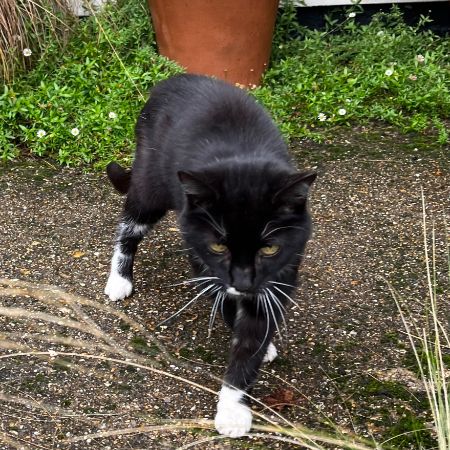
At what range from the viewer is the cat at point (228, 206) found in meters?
2.37

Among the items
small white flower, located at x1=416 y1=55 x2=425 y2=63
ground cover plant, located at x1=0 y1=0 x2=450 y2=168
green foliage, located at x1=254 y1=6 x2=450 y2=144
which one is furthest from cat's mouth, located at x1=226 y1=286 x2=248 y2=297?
small white flower, located at x1=416 y1=55 x2=425 y2=63

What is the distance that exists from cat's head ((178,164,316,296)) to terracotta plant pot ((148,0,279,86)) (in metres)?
2.70

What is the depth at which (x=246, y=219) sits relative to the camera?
2.36 meters

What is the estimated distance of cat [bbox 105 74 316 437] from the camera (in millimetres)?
2373

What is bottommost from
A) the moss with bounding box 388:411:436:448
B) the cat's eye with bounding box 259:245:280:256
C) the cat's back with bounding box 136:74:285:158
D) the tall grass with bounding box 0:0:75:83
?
the moss with bounding box 388:411:436:448

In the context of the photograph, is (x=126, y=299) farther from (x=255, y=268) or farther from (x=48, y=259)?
(x=255, y=268)

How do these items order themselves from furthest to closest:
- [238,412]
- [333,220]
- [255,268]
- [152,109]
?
[333,220]
[152,109]
[238,412]
[255,268]

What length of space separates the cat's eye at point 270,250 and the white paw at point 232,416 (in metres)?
0.52

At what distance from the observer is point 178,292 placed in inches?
134

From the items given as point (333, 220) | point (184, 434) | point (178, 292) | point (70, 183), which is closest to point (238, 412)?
point (184, 434)

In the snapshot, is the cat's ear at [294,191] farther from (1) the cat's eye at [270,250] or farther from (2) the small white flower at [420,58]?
(2) the small white flower at [420,58]

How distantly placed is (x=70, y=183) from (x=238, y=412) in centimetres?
212

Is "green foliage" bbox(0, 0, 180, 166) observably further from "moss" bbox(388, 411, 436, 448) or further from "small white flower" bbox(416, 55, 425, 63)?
"moss" bbox(388, 411, 436, 448)

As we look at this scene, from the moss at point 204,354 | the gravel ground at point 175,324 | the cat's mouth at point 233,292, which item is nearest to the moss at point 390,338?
the gravel ground at point 175,324
